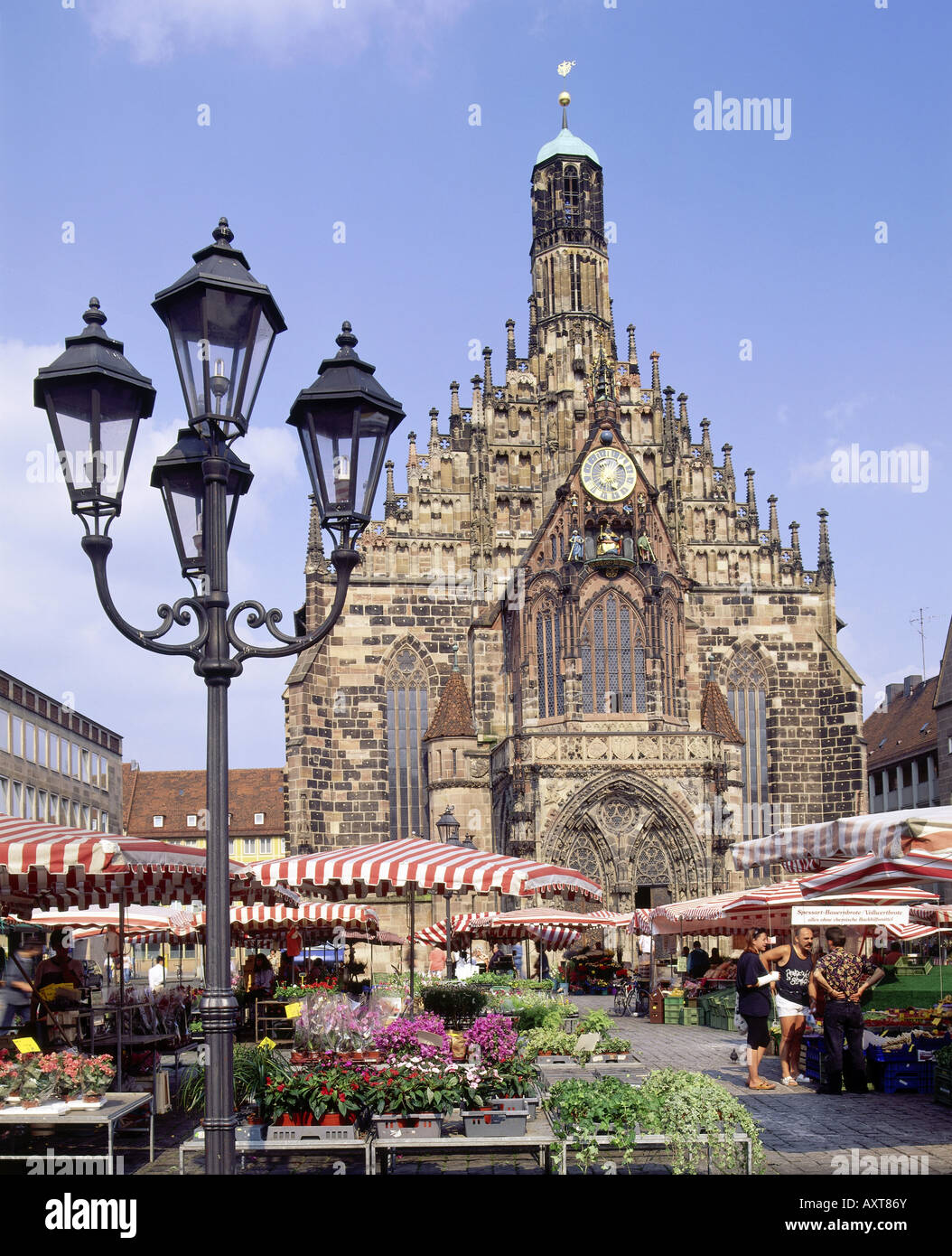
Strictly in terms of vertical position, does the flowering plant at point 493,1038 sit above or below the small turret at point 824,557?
below

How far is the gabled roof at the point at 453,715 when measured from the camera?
39562 mm

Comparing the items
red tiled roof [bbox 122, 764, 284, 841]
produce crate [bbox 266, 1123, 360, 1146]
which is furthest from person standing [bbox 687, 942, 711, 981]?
red tiled roof [bbox 122, 764, 284, 841]

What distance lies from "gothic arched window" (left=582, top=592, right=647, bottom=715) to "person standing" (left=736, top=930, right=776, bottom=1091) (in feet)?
75.8

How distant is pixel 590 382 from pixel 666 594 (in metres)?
7.96

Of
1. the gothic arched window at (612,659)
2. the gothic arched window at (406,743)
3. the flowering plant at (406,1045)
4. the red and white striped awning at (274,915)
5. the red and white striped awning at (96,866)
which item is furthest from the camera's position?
the gothic arched window at (406,743)

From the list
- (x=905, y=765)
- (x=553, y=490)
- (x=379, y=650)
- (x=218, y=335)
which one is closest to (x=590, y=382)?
A: (x=553, y=490)

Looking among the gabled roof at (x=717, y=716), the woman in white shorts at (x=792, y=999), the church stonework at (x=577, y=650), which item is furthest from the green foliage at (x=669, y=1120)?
the gabled roof at (x=717, y=716)

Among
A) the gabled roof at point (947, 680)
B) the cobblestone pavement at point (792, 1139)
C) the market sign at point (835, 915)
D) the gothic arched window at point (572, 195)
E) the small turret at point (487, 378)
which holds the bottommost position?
the cobblestone pavement at point (792, 1139)

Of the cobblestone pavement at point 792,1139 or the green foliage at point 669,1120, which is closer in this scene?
the green foliage at point 669,1120

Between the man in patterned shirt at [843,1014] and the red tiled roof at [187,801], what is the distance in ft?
196

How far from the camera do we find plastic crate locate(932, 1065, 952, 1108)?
13469 mm

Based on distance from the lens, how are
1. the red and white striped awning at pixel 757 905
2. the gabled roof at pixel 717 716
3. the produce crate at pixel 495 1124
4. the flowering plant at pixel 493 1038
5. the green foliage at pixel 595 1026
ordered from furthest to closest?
the gabled roof at pixel 717 716
the green foliage at pixel 595 1026
the red and white striped awning at pixel 757 905
the flowering plant at pixel 493 1038
the produce crate at pixel 495 1124

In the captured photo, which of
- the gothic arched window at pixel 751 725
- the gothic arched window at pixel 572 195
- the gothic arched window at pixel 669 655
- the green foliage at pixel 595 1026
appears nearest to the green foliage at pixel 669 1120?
the green foliage at pixel 595 1026

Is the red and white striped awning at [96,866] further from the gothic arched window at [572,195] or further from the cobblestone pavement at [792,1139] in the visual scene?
the gothic arched window at [572,195]
